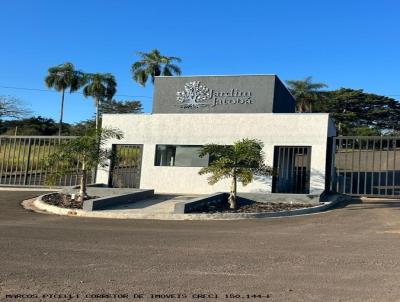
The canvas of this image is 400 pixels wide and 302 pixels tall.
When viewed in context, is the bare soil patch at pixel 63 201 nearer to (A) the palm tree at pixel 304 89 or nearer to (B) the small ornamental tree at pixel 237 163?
(B) the small ornamental tree at pixel 237 163

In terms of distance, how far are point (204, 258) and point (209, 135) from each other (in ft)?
39.9

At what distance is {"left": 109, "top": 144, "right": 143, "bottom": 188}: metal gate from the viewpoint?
2058 centimetres

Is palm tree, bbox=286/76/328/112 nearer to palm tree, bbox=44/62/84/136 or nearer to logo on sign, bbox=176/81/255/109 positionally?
palm tree, bbox=44/62/84/136

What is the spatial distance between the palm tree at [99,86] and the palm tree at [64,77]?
1039 millimetres

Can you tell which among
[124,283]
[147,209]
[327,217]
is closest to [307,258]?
[124,283]

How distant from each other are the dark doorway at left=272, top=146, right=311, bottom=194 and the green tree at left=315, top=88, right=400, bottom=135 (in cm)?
4266

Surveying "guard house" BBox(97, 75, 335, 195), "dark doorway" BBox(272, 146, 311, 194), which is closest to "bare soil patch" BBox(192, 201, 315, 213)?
"guard house" BBox(97, 75, 335, 195)

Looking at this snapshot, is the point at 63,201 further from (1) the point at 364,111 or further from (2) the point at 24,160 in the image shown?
(1) the point at 364,111

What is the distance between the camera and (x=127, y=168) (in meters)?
20.7

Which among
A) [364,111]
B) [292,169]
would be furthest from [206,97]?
[364,111]

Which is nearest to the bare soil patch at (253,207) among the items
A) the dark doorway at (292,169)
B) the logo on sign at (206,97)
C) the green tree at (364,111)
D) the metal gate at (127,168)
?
the dark doorway at (292,169)

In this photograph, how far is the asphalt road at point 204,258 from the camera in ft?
18.9

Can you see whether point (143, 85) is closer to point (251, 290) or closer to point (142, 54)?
point (142, 54)

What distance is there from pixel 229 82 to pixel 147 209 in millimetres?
7715
